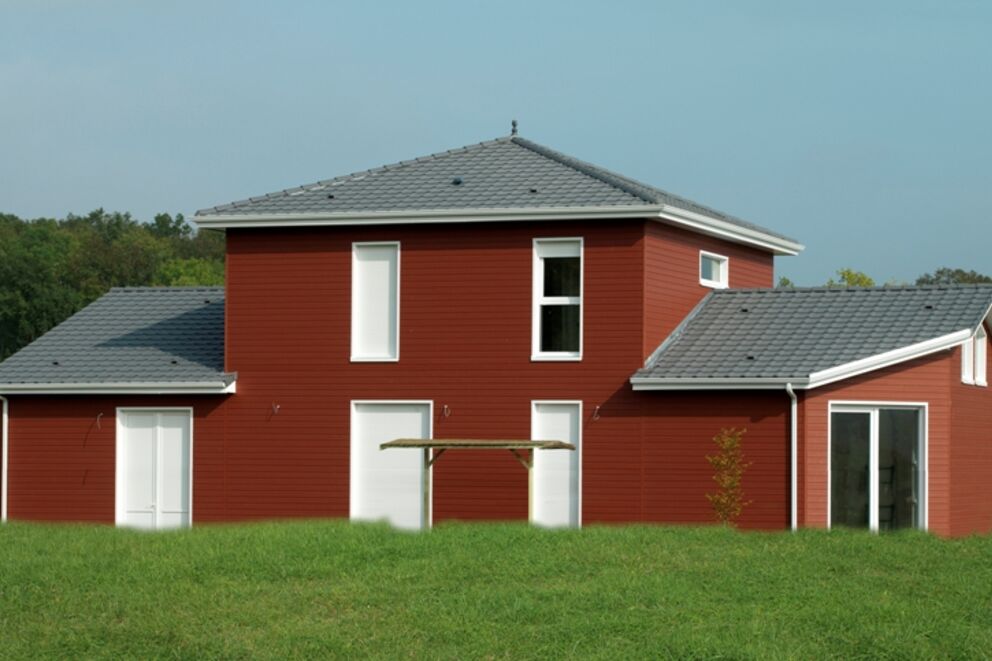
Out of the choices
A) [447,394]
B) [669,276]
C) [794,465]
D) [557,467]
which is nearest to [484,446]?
[557,467]

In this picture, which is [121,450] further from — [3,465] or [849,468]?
[849,468]

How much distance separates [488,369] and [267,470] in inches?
150

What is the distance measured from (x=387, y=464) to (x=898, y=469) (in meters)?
7.54

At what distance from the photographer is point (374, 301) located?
2647 centimetres

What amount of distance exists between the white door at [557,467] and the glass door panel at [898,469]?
433cm

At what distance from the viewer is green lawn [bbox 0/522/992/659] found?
15.4 m

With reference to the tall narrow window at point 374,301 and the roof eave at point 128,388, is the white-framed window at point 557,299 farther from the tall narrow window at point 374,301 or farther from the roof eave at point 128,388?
the roof eave at point 128,388

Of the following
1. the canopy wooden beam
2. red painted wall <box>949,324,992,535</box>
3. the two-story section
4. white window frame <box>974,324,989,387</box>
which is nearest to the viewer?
the canopy wooden beam

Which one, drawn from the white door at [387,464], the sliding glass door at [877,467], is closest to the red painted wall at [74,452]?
the white door at [387,464]

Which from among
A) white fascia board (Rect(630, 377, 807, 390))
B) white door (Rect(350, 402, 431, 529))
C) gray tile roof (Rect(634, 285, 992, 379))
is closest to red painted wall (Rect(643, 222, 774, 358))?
gray tile roof (Rect(634, 285, 992, 379))

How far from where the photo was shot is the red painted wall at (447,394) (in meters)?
24.9

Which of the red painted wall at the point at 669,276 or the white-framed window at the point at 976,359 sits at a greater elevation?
the red painted wall at the point at 669,276

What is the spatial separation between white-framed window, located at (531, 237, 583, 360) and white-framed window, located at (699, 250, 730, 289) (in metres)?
2.70

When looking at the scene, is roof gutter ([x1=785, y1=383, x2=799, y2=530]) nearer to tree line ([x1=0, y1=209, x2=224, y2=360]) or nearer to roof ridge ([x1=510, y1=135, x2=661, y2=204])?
roof ridge ([x1=510, y1=135, x2=661, y2=204])
